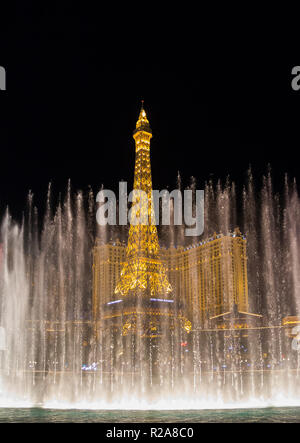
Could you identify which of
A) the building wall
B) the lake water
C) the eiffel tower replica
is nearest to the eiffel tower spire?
the eiffel tower replica

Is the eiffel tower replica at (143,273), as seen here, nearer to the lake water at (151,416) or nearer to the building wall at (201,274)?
the building wall at (201,274)

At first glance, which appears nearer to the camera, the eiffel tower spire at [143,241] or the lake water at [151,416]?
the lake water at [151,416]

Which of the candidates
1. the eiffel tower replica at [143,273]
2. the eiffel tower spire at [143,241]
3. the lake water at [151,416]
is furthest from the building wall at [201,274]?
the lake water at [151,416]

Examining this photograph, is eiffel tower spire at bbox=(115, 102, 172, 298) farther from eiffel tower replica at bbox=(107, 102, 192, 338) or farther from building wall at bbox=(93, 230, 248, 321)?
building wall at bbox=(93, 230, 248, 321)

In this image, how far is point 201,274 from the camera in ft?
242

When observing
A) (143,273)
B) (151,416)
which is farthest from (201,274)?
(151,416)

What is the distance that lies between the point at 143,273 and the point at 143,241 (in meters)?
3.91

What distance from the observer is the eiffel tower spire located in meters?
59.1

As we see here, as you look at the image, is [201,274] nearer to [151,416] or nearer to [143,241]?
[143,241]

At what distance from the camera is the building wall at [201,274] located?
6981 centimetres

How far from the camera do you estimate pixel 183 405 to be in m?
15.1

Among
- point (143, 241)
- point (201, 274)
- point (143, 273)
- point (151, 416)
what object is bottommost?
point (151, 416)
